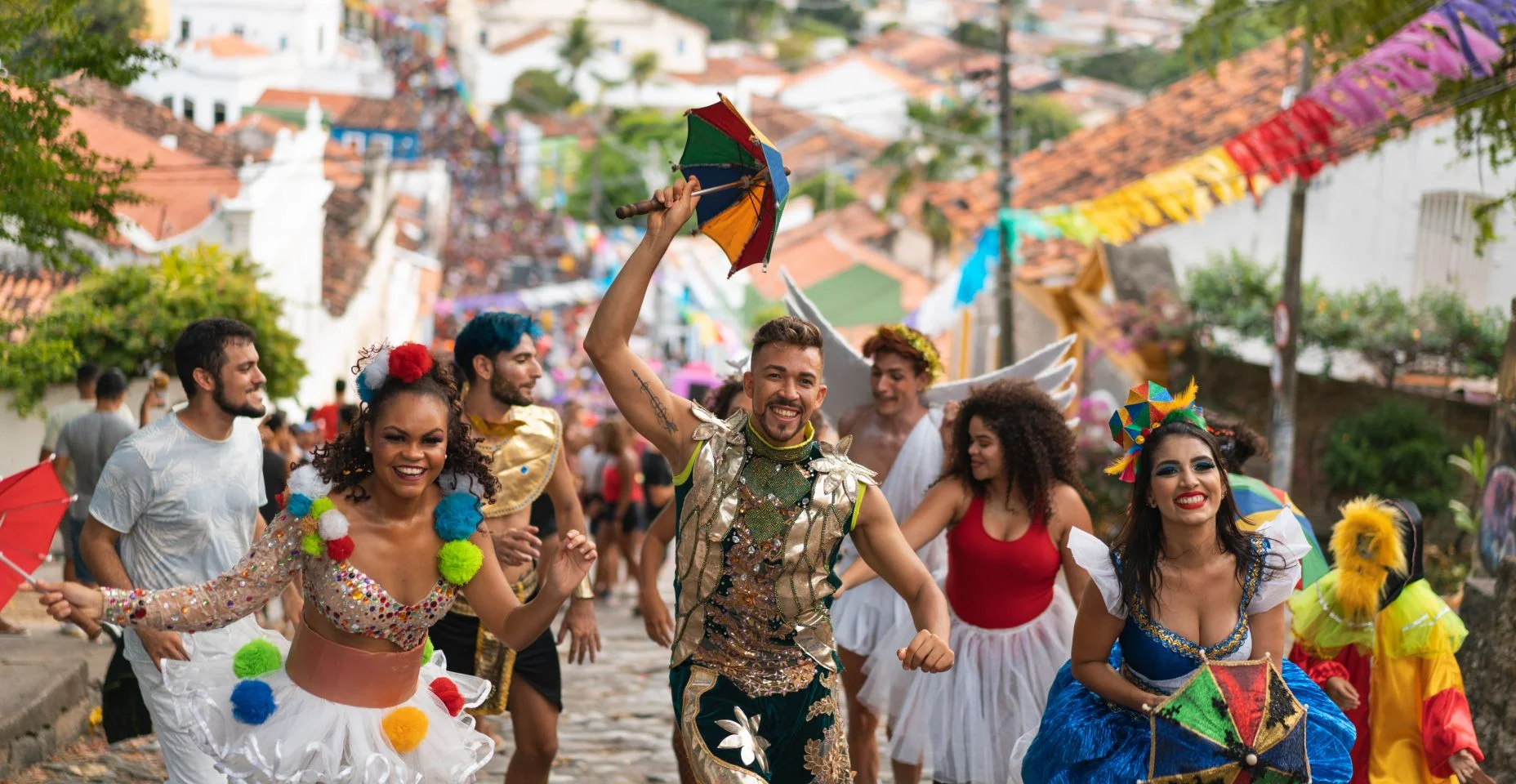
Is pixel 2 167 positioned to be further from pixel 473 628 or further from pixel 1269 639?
pixel 1269 639

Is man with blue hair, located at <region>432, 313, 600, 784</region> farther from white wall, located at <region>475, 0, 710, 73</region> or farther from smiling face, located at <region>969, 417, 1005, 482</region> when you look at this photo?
white wall, located at <region>475, 0, 710, 73</region>

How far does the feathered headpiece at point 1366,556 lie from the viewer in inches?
251

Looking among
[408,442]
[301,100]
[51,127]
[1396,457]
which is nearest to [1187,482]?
[408,442]

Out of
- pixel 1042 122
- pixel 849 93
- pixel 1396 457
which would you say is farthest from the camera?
pixel 849 93

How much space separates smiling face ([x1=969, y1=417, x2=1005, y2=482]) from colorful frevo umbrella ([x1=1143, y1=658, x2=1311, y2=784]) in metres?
1.98

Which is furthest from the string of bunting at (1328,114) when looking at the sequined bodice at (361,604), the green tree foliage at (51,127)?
the sequined bodice at (361,604)

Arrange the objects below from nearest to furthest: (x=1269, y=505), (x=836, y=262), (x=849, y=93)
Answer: (x=1269, y=505)
(x=836, y=262)
(x=849, y=93)

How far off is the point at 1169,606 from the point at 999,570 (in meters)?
1.71

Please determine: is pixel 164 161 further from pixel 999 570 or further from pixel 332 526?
pixel 332 526

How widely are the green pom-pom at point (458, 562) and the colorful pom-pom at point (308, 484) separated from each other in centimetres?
40

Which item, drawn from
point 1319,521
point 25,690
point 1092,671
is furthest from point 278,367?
point 1092,671

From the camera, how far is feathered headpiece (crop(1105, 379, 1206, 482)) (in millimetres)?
5414

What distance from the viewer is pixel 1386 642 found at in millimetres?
6449

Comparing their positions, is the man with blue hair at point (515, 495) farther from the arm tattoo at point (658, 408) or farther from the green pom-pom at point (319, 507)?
the green pom-pom at point (319, 507)
